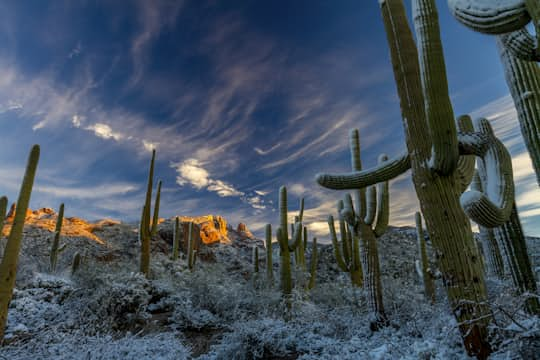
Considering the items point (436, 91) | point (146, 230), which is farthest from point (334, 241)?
point (436, 91)

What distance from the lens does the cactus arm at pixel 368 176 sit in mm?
3846

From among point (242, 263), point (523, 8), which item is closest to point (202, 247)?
point (242, 263)

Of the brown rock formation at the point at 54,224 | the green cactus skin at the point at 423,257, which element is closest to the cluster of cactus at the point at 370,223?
the green cactus skin at the point at 423,257

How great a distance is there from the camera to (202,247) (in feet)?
97.6

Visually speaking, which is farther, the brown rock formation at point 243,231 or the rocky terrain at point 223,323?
the brown rock formation at point 243,231

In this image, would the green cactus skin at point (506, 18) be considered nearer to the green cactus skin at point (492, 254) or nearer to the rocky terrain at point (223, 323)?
the rocky terrain at point (223, 323)

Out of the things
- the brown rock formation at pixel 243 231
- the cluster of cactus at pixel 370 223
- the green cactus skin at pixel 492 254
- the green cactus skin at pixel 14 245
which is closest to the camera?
the green cactus skin at pixel 492 254

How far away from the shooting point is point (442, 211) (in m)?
3.24

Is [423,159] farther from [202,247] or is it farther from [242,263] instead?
[202,247]

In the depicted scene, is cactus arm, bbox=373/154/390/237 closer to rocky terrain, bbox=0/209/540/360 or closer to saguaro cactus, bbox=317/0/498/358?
rocky terrain, bbox=0/209/540/360

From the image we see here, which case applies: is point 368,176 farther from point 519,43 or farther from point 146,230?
point 146,230

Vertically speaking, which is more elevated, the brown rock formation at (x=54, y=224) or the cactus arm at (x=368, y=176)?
the brown rock formation at (x=54, y=224)

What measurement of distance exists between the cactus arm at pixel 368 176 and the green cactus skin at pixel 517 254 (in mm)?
1615

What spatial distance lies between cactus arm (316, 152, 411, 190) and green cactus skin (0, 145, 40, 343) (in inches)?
275
